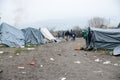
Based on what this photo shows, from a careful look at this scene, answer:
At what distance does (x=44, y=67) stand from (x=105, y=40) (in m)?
10.6

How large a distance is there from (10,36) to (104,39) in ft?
31.3

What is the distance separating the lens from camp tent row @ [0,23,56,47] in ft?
87.2

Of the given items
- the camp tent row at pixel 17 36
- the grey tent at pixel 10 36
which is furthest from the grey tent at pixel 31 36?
the grey tent at pixel 10 36

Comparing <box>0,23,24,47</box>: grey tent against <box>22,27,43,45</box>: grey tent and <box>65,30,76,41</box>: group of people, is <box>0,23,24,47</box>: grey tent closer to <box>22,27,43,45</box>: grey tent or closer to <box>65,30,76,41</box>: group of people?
<box>22,27,43,45</box>: grey tent

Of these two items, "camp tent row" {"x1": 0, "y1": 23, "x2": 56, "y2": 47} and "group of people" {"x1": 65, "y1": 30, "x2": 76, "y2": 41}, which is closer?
"camp tent row" {"x1": 0, "y1": 23, "x2": 56, "y2": 47}

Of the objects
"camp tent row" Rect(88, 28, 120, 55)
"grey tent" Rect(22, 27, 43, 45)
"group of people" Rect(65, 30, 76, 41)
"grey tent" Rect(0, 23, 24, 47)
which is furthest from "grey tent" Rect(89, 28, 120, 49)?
"group of people" Rect(65, 30, 76, 41)

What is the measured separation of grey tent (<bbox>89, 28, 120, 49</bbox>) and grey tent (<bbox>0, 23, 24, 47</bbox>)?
7877 millimetres

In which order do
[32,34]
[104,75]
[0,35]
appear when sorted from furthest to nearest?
1. [32,34]
2. [0,35]
3. [104,75]

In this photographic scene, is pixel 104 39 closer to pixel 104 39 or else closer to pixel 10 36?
pixel 104 39

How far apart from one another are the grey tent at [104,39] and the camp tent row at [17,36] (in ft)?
25.9

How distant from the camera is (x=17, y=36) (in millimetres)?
28359

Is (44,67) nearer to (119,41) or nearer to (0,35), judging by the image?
(119,41)

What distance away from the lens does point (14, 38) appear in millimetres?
27594

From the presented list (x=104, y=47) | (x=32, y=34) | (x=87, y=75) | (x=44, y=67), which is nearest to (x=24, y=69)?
(x=44, y=67)
